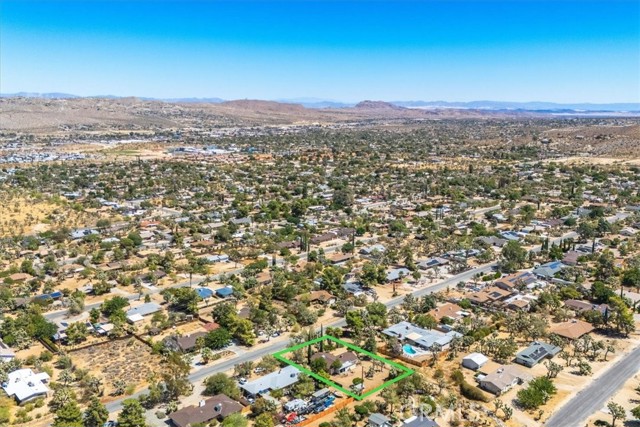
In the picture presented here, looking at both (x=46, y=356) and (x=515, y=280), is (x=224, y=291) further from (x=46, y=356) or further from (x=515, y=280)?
(x=515, y=280)

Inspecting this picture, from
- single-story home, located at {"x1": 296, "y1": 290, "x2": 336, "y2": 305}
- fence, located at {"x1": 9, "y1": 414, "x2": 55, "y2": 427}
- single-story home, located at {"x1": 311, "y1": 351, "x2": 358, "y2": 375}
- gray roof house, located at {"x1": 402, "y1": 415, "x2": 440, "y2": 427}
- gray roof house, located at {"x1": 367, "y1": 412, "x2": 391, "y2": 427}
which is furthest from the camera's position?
single-story home, located at {"x1": 296, "y1": 290, "x2": 336, "y2": 305}

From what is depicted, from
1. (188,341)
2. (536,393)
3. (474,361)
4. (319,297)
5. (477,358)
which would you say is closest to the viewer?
(536,393)

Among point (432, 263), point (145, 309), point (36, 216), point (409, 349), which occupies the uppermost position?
point (36, 216)

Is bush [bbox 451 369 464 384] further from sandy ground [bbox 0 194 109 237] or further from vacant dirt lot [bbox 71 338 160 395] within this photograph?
sandy ground [bbox 0 194 109 237]

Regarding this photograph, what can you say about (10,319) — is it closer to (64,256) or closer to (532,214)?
(64,256)

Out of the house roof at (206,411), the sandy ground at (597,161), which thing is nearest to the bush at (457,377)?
the house roof at (206,411)

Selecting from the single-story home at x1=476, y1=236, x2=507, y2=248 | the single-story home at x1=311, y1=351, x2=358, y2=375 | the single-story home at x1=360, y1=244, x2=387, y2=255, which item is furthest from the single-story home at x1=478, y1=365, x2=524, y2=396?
the single-story home at x1=476, y1=236, x2=507, y2=248

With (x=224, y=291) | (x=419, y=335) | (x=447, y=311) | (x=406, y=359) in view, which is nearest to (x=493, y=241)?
(x=447, y=311)
